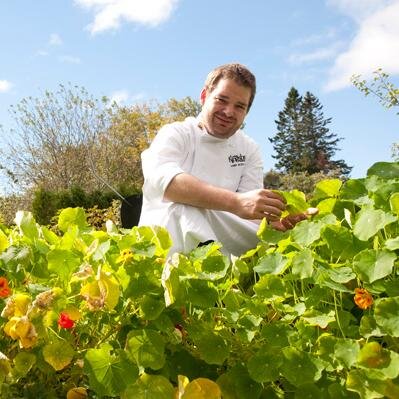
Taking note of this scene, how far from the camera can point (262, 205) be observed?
4.25 feet

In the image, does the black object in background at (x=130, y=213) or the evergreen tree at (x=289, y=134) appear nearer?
the black object in background at (x=130, y=213)

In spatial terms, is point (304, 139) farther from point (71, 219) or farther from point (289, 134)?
point (71, 219)

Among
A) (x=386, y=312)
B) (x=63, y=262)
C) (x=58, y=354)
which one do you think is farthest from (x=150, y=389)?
(x=386, y=312)

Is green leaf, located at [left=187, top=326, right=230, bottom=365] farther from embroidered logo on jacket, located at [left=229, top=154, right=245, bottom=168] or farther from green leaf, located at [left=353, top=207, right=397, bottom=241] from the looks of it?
embroidered logo on jacket, located at [left=229, top=154, right=245, bottom=168]

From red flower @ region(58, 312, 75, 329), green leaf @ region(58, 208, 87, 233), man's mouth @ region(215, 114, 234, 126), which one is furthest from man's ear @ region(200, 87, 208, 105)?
red flower @ region(58, 312, 75, 329)

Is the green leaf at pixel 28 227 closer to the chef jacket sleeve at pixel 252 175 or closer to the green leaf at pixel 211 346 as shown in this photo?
the green leaf at pixel 211 346

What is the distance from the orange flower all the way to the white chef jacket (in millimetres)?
793

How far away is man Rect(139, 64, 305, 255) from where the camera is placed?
1.67 meters

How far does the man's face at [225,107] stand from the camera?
80.4 inches

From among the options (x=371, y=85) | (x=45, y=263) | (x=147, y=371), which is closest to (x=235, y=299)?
(x=147, y=371)

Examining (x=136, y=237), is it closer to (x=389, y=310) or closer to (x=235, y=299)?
(x=235, y=299)

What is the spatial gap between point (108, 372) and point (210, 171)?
128 centimetres

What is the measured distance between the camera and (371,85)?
847 centimetres

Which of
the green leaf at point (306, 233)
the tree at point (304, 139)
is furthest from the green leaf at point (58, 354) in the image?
the tree at point (304, 139)
